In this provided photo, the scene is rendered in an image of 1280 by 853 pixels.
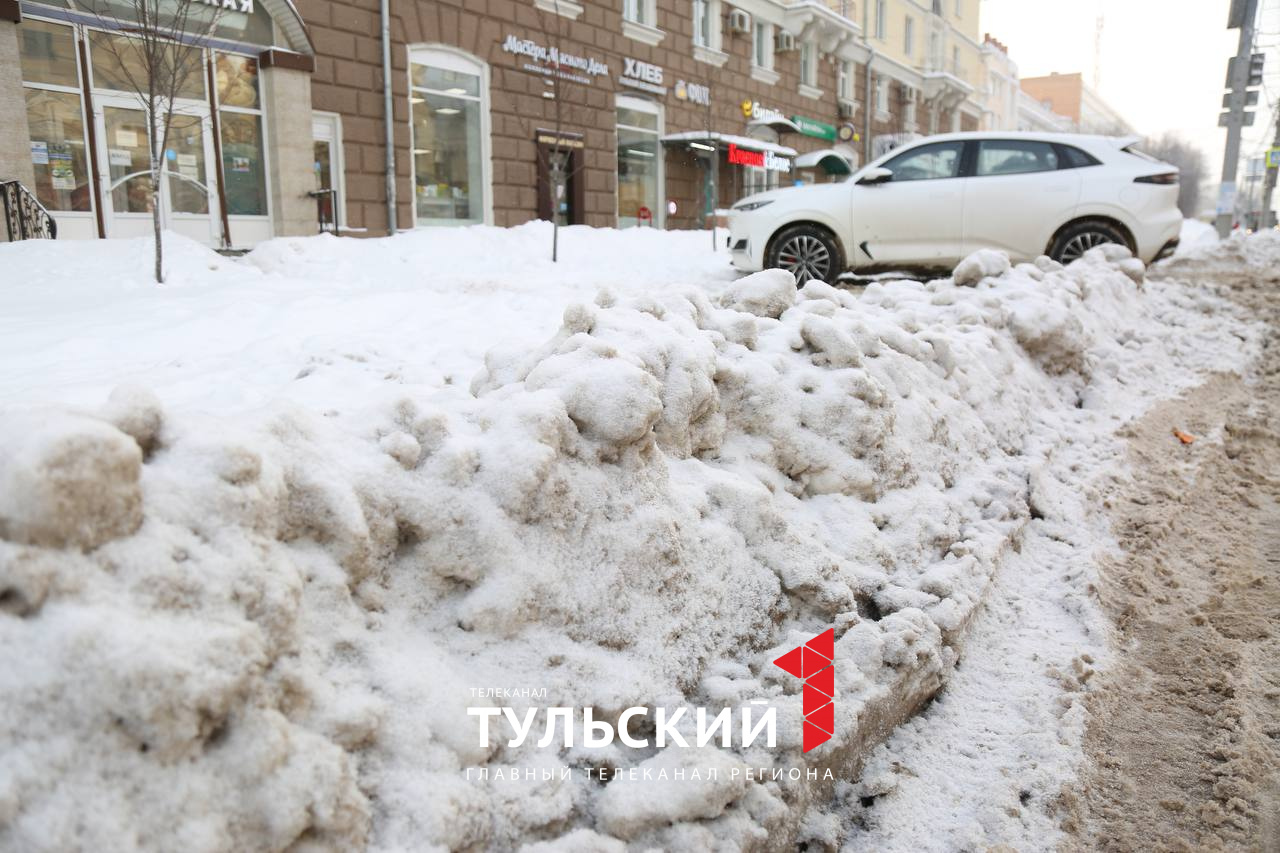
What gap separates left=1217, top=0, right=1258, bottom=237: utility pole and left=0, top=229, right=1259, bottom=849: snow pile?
781 inches

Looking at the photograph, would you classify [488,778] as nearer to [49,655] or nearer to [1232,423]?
[49,655]

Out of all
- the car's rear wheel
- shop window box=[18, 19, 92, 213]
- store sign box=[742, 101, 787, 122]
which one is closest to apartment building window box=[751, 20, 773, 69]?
store sign box=[742, 101, 787, 122]

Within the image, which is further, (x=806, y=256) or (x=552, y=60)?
(x=552, y=60)

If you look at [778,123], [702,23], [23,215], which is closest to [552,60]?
[702,23]

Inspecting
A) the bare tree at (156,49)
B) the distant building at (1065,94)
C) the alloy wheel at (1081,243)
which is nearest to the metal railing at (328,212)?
the bare tree at (156,49)

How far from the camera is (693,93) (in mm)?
20656

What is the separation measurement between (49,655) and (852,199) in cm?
893

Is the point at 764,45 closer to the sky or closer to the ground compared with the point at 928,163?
closer to the sky

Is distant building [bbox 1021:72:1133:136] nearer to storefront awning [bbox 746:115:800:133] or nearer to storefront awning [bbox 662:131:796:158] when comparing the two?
storefront awning [bbox 746:115:800:133]

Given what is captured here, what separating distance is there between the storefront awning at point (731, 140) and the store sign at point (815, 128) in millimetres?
901

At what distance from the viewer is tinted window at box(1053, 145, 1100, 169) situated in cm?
897

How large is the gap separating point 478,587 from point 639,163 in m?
18.8

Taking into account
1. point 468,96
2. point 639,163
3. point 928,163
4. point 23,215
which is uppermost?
point 468,96

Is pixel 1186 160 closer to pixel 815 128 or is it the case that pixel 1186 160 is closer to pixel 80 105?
pixel 815 128
